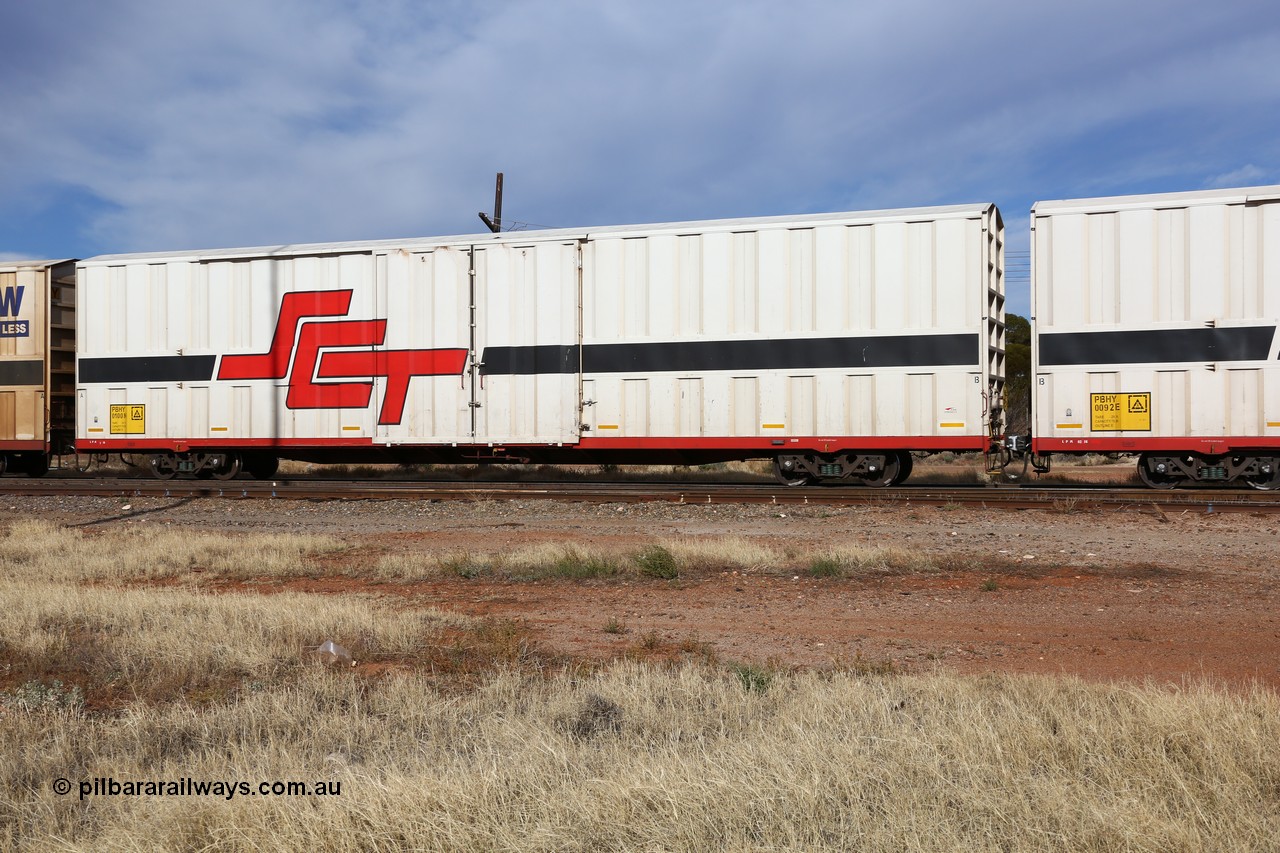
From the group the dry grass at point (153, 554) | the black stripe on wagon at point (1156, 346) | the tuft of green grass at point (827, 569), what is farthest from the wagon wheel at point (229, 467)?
the black stripe on wagon at point (1156, 346)

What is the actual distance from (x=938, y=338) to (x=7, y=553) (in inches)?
507

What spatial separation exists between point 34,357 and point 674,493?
13.6m

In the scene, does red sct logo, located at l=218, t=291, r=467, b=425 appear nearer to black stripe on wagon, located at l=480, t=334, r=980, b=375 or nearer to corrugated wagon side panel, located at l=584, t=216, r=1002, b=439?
black stripe on wagon, located at l=480, t=334, r=980, b=375

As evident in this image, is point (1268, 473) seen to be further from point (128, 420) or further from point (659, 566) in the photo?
point (128, 420)

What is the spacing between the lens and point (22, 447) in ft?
58.5

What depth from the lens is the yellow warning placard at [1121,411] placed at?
1296cm

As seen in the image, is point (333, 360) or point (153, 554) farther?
point (333, 360)

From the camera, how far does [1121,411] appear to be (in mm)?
13031

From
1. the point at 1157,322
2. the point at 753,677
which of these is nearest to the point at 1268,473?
the point at 1157,322

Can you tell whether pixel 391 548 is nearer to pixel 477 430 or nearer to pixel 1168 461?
pixel 477 430

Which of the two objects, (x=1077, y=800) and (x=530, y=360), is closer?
(x=1077, y=800)

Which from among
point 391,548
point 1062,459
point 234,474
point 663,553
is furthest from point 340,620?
point 1062,459

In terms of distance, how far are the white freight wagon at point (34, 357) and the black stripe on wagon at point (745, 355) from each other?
962cm

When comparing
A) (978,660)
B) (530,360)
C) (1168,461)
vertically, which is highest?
(530,360)
